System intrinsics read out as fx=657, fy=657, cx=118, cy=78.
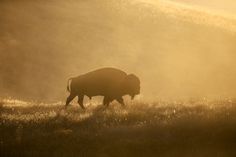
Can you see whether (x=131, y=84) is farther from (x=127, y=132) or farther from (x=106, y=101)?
(x=127, y=132)

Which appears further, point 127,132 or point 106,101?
point 106,101

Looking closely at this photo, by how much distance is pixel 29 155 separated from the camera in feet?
55.6

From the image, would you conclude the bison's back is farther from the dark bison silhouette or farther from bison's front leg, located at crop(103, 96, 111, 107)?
bison's front leg, located at crop(103, 96, 111, 107)

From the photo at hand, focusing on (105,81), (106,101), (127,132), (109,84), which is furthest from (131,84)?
(127,132)

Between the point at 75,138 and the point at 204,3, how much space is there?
106 metres

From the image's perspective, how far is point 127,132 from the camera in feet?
63.8

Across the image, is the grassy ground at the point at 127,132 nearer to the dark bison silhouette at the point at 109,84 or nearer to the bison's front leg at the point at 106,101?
the bison's front leg at the point at 106,101

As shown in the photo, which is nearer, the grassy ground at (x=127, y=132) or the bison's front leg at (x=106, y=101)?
the grassy ground at (x=127, y=132)

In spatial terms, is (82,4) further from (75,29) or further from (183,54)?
(183,54)

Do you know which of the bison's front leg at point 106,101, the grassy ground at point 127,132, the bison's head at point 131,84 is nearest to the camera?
the grassy ground at point 127,132

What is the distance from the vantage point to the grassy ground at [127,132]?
57.9ft

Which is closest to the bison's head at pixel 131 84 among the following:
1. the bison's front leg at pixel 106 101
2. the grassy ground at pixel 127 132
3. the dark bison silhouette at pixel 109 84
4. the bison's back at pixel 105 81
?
the dark bison silhouette at pixel 109 84

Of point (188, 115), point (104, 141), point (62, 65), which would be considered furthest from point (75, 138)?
point (62, 65)

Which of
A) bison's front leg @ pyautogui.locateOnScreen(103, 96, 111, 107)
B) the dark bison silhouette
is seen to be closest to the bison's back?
the dark bison silhouette
